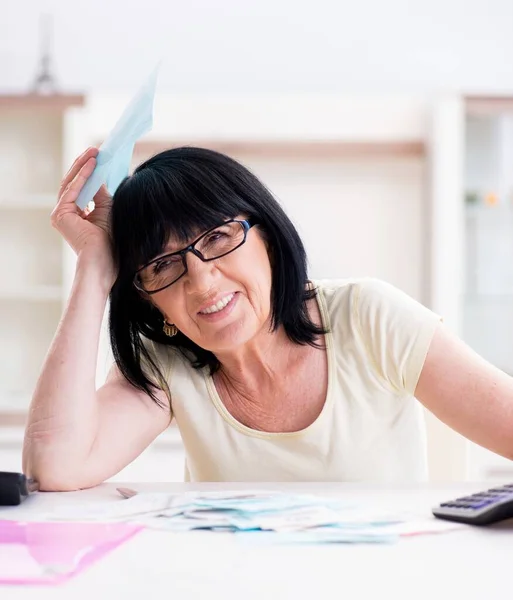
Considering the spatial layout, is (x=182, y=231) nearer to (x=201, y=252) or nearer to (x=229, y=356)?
(x=201, y=252)

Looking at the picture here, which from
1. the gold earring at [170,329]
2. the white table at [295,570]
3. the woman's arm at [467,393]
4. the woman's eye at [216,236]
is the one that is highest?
the woman's eye at [216,236]

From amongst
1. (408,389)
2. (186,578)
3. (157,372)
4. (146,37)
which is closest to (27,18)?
(146,37)

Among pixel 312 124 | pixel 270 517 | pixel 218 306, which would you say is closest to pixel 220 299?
pixel 218 306

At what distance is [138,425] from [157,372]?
10 centimetres

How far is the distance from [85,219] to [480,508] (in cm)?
85

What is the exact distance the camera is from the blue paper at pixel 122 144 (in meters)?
1.27

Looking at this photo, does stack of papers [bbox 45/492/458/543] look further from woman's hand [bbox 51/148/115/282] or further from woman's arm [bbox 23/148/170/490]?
woman's hand [bbox 51/148/115/282]

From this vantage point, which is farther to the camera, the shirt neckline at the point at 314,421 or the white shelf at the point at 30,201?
the white shelf at the point at 30,201

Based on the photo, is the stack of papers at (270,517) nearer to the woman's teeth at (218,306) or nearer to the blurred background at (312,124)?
the woman's teeth at (218,306)

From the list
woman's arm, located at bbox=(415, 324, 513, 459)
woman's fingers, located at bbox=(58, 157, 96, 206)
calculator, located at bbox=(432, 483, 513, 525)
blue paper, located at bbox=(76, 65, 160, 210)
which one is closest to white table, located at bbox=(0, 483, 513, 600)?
calculator, located at bbox=(432, 483, 513, 525)

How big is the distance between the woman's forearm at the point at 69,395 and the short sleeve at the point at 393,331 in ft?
1.41

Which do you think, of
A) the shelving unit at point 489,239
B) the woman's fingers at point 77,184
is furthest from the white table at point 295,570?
the shelving unit at point 489,239

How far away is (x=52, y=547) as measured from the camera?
2.82 ft

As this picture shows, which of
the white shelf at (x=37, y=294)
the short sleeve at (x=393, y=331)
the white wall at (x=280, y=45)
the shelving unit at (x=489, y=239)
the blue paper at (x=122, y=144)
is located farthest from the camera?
the white wall at (x=280, y=45)
